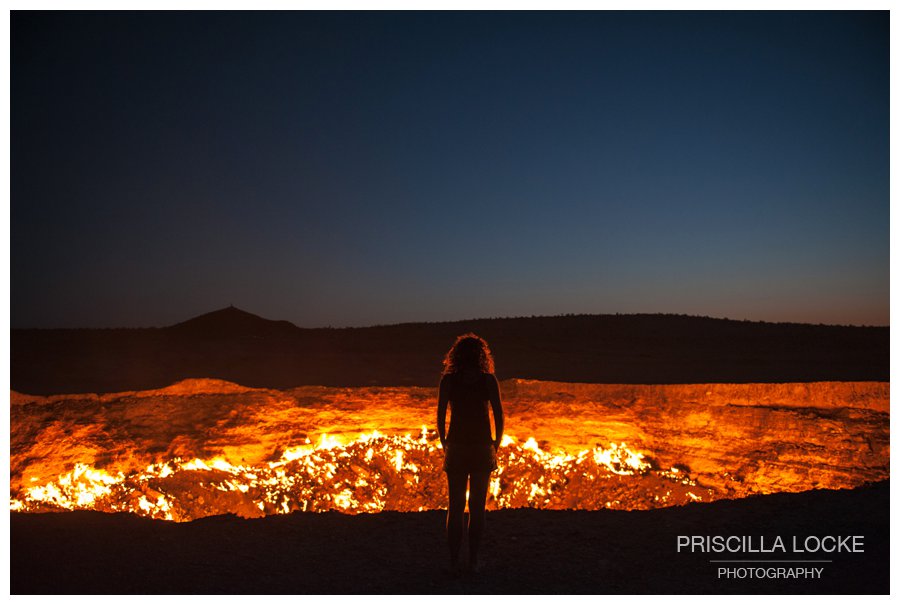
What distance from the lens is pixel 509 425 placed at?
384 inches

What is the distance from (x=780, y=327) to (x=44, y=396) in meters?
25.9

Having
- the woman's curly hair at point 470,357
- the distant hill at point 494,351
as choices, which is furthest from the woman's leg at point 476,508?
the distant hill at point 494,351

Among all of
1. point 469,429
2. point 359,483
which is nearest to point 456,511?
point 469,429

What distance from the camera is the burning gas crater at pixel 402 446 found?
8961 millimetres

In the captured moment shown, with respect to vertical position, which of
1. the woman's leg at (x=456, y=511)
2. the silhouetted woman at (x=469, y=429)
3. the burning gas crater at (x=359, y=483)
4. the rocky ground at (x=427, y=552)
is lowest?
the burning gas crater at (x=359, y=483)

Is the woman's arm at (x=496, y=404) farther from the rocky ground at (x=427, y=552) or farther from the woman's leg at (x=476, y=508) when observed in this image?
the rocky ground at (x=427, y=552)

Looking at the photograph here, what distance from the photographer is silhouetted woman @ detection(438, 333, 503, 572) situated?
420 cm

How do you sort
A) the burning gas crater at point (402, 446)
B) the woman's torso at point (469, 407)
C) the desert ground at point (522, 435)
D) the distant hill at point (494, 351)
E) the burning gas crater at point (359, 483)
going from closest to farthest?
the woman's torso at point (469, 407), the desert ground at point (522, 435), the burning gas crater at point (402, 446), the burning gas crater at point (359, 483), the distant hill at point (494, 351)

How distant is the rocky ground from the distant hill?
5782mm

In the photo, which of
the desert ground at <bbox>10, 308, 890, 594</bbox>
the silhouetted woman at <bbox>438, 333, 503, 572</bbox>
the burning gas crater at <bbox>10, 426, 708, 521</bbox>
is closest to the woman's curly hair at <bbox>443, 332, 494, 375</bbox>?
the silhouetted woman at <bbox>438, 333, 503, 572</bbox>

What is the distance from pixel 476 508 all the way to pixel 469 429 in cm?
56

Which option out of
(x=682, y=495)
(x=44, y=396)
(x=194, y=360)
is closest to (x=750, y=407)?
(x=682, y=495)

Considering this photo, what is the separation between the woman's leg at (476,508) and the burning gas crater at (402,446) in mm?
4930

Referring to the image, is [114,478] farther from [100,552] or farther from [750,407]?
[750,407]
